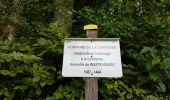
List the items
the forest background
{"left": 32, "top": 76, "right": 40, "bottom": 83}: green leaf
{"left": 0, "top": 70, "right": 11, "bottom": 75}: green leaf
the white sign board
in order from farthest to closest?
the forest background < {"left": 0, "top": 70, "right": 11, "bottom": 75}: green leaf < {"left": 32, "top": 76, "right": 40, "bottom": 83}: green leaf < the white sign board

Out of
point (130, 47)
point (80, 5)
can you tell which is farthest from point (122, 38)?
point (80, 5)

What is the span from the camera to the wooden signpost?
3.97 metres

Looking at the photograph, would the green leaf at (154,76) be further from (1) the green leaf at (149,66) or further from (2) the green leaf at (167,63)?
(2) the green leaf at (167,63)

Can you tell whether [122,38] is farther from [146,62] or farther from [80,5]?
[80,5]

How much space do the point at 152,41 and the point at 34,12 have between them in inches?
142

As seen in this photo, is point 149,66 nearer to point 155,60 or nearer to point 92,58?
point 155,60

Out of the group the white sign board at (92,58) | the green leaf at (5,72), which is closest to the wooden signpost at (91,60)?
the white sign board at (92,58)

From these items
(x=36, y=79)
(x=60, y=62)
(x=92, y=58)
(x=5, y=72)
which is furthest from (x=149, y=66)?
(x=5, y=72)

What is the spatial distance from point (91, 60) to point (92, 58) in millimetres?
29

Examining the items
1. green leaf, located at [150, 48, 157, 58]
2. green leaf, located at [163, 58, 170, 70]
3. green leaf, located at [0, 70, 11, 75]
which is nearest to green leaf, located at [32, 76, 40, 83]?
green leaf, located at [0, 70, 11, 75]

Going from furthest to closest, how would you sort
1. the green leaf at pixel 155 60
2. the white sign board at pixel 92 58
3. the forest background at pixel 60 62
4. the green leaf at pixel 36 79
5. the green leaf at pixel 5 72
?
the green leaf at pixel 155 60, the forest background at pixel 60 62, the green leaf at pixel 5 72, the green leaf at pixel 36 79, the white sign board at pixel 92 58

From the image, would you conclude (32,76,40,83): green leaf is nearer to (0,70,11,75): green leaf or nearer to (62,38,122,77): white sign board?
(0,70,11,75): green leaf

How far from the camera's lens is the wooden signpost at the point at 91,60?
3967mm

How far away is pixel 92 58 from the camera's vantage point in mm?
3998
